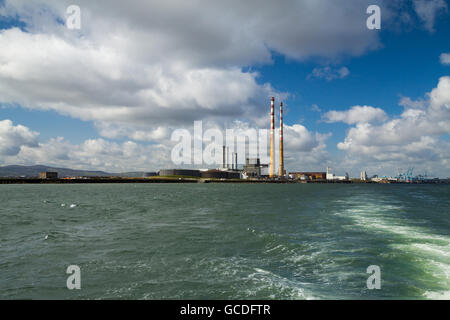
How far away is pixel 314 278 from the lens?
14375mm

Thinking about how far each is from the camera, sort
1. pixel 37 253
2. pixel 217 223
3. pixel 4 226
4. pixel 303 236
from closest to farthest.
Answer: pixel 37 253 → pixel 303 236 → pixel 4 226 → pixel 217 223

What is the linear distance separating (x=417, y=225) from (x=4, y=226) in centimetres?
4351

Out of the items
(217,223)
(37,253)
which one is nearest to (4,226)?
(37,253)

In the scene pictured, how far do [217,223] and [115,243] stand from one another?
12.4m

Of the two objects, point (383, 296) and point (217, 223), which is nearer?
point (383, 296)

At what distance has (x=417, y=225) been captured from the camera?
31312 millimetres
